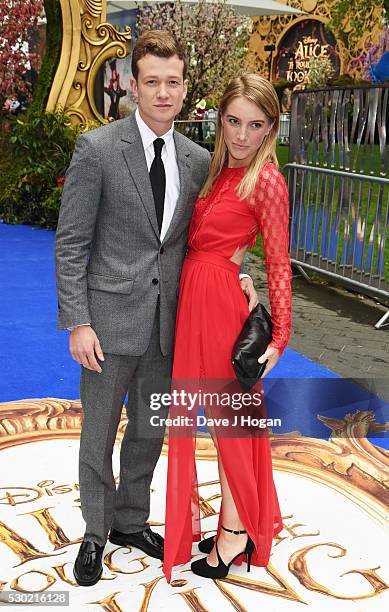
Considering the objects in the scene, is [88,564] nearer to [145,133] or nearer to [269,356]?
[269,356]

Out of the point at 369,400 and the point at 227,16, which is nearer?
the point at 369,400

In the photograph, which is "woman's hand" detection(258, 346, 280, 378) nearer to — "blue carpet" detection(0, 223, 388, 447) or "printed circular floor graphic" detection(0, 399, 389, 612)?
"printed circular floor graphic" detection(0, 399, 389, 612)

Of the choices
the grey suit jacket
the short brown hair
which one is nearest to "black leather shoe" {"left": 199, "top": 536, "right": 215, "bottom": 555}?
the grey suit jacket

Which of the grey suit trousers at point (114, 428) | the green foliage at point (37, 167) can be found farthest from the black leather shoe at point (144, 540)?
the green foliage at point (37, 167)

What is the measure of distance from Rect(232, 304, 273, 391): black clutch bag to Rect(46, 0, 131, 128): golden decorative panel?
8.47 metres

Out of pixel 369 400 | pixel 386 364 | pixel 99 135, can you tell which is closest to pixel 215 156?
pixel 99 135

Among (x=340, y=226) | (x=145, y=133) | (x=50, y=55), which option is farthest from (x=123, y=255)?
(x=50, y=55)

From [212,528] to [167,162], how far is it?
1.46 meters

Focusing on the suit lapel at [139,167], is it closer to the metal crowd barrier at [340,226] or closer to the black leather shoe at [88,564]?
the black leather shoe at [88,564]

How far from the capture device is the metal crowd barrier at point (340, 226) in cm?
622

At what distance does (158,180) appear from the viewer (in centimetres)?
237

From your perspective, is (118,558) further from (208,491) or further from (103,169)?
(103,169)

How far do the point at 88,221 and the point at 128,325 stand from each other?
37cm

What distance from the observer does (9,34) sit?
12.1 metres
